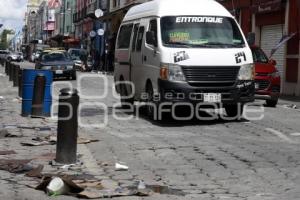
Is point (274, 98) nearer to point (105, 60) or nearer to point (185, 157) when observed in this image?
point (185, 157)

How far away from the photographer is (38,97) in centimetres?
1422

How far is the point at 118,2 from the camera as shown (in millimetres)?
62844

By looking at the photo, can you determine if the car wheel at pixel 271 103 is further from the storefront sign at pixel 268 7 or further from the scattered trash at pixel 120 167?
the scattered trash at pixel 120 167

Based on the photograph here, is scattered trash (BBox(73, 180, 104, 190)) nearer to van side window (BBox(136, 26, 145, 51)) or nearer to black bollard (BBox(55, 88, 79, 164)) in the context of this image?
black bollard (BBox(55, 88, 79, 164))

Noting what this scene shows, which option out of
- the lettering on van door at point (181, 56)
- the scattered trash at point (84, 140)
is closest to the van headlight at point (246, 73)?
the lettering on van door at point (181, 56)

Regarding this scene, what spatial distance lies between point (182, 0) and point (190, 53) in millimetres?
1849

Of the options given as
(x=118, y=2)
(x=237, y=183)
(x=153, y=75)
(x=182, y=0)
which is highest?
(x=118, y=2)

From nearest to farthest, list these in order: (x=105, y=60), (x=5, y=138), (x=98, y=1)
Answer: (x=5, y=138) → (x=105, y=60) → (x=98, y=1)

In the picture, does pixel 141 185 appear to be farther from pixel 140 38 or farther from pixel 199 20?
pixel 140 38

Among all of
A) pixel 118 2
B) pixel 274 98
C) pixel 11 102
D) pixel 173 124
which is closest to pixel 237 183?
pixel 173 124

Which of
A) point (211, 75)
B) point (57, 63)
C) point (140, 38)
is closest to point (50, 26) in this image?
point (57, 63)

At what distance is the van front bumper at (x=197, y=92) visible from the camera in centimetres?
1251

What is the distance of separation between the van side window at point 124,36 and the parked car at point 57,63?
1594 centimetres

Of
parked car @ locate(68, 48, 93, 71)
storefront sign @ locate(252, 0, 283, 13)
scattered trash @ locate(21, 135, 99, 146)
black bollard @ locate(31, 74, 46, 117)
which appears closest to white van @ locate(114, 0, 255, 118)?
black bollard @ locate(31, 74, 46, 117)
